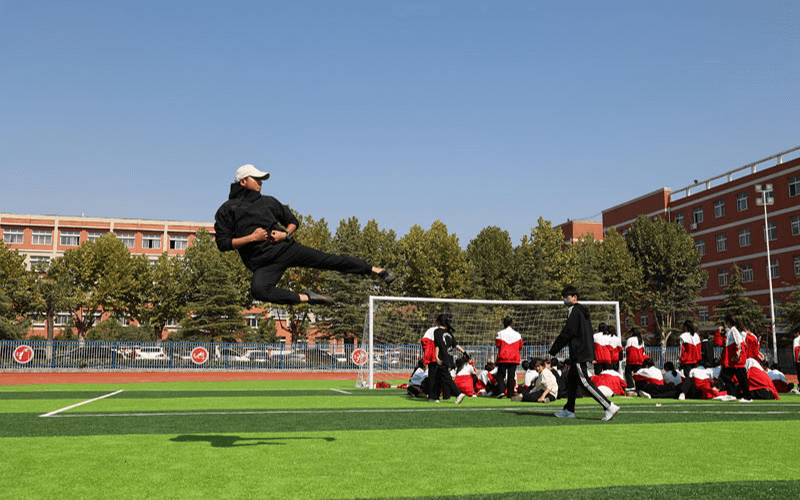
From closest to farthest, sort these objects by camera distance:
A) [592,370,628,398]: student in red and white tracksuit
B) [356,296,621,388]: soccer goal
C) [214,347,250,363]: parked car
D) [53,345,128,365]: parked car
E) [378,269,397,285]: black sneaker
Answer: [378,269,397,285]: black sneaker, [592,370,628,398]: student in red and white tracksuit, [356,296,621,388]: soccer goal, [53,345,128,365]: parked car, [214,347,250,363]: parked car

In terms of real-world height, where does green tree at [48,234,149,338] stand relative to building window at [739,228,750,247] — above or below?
below

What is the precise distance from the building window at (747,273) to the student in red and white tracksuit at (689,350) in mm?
46592

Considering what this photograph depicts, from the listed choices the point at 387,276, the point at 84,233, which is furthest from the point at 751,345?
the point at 84,233

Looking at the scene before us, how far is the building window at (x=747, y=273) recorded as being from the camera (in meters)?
56.7

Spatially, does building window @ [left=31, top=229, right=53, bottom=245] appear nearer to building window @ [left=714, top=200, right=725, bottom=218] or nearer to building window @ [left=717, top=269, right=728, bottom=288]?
building window @ [left=714, top=200, right=725, bottom=218]

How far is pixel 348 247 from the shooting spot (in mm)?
48781

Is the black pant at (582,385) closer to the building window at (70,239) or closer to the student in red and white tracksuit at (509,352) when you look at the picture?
the student in red and white tracksuit at (509,352)

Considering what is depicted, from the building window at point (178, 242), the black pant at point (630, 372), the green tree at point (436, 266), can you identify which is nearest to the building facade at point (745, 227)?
the green tree at point (436, 266)

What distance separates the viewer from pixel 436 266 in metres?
48.9

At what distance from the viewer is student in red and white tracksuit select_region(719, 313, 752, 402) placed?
44.7 ft

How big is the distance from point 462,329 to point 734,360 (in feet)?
52.0

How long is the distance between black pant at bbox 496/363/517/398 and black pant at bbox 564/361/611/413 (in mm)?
4428

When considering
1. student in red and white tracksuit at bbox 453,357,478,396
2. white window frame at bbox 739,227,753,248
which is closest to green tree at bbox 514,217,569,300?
white window frame at bbox 739,227,753,248

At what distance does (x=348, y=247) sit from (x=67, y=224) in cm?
5027
